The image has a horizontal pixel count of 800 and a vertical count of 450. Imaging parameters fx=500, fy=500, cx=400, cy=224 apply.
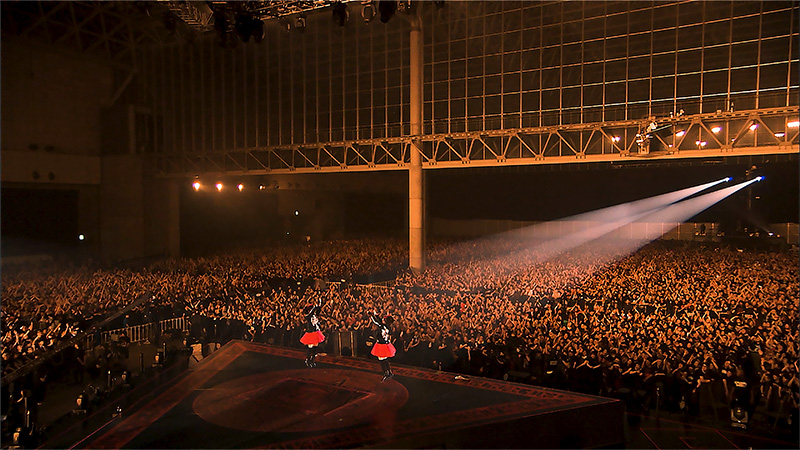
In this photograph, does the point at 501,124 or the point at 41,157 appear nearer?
the point at 501,124

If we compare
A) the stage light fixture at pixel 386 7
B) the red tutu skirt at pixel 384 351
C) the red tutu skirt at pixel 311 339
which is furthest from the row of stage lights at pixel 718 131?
the red tutu skirt at pixel 311 339

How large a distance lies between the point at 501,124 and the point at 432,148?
4064mm

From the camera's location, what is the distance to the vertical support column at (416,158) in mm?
25650

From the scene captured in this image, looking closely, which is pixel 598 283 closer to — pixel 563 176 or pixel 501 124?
pixel 501 124

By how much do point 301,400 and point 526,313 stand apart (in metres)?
7.32

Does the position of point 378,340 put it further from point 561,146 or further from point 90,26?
point 90,26

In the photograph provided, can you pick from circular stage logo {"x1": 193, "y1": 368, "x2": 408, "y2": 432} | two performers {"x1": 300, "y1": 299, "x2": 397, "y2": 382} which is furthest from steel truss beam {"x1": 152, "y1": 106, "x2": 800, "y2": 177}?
circular stage logo {"x1": 193, "y1": 368, "x2": 408, "y2": 432}

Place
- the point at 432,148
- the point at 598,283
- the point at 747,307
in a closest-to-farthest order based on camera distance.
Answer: the point at 747,307 < the point at 598,283 < the point at 432,148

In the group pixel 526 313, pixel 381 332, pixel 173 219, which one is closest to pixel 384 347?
pixel 381 332

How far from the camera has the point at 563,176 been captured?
133 ft

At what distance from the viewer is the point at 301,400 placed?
12.0 metres

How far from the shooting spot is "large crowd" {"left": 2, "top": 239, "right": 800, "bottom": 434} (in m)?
12.0

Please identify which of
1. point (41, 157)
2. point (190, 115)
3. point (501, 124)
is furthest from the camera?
point (190, 115)

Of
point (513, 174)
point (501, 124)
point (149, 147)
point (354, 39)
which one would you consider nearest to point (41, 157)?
point (149, 147)
